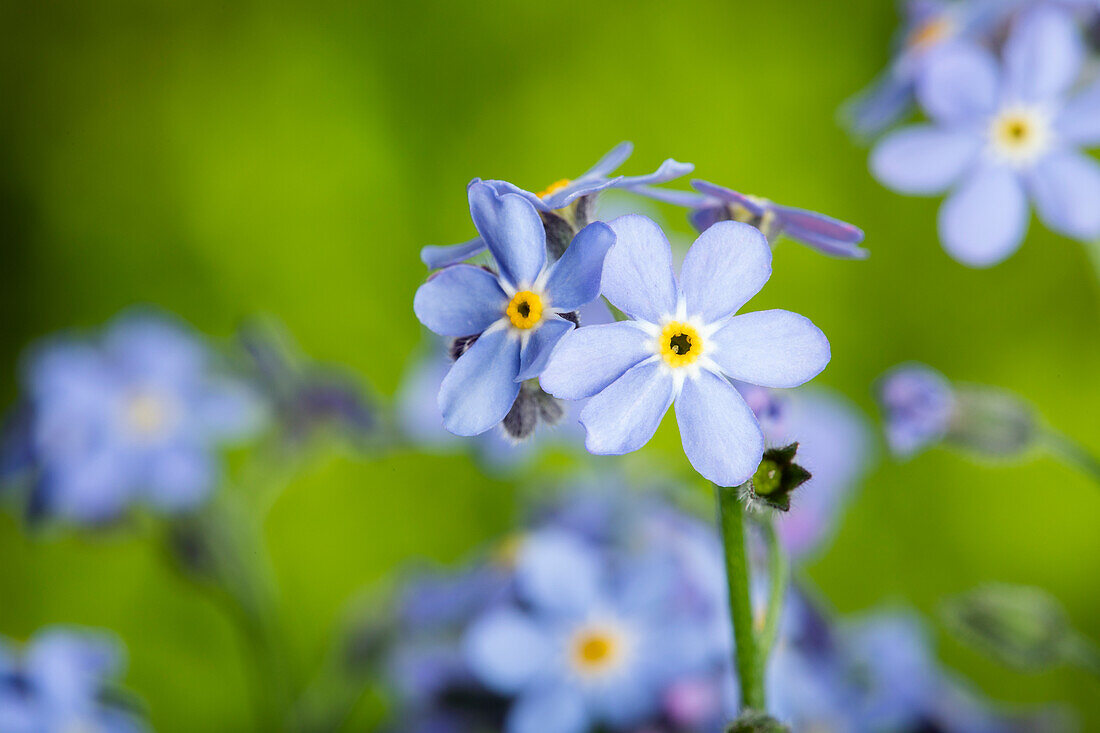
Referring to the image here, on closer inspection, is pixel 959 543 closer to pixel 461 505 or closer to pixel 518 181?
pixel 461 505

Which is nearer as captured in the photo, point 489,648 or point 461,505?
point 489,648

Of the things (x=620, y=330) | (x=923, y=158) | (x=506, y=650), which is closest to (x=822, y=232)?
(x=620, y=330)

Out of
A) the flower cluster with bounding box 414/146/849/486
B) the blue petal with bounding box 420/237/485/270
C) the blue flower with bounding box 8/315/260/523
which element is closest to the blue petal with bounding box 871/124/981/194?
the flower cluster with bounding box 414/146/849/486

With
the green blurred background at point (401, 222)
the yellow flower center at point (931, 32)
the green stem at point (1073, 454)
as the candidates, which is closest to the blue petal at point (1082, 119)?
the yellow flower center at point (931, 32)

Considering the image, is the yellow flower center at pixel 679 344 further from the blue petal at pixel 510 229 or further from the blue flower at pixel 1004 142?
the blue flower at pixel 1004 142

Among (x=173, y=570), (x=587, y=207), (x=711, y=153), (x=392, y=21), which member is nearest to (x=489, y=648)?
(x=587, y=207)

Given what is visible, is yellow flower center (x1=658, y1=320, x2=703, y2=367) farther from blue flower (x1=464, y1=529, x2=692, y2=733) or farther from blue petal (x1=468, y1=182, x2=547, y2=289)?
blue flower (x1=464, y1=529, x2=692, y2=733)

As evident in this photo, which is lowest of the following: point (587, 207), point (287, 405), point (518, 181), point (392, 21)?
point (587, 207)

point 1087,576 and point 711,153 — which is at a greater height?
point 711,153
